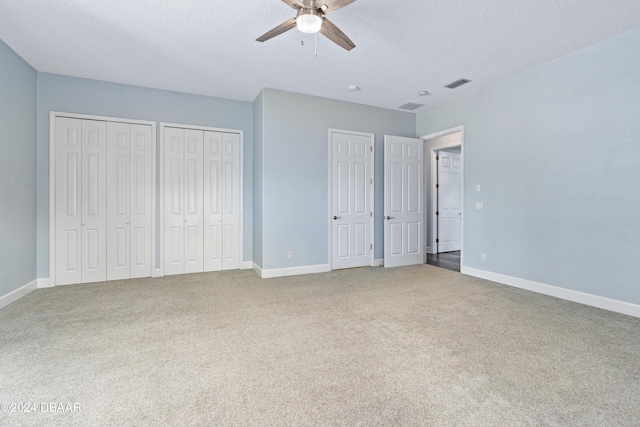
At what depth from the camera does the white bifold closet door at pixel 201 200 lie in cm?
495

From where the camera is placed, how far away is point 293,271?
16.4 feet

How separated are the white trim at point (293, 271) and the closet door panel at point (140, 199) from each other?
176 centimetres

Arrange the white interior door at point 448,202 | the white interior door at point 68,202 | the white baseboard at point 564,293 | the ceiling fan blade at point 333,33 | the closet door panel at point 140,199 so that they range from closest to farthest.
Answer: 1. the ceiling fan blade at point 333,33
2. the white baseboard at point 564,293
3. the white interior door at point 68,202
4. the closet door panel at point 140,199
5. the white interior door at point 448,202

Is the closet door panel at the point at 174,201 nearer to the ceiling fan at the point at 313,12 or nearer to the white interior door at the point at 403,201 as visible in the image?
the ceiling fan at the point at 313,12

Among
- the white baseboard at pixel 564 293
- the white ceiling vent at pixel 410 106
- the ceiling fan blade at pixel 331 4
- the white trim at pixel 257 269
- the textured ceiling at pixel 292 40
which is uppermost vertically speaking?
the white ceiling vent at pixel 410 106

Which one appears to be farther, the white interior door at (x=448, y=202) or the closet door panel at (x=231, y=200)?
the white interior door at (x=448, y=202)

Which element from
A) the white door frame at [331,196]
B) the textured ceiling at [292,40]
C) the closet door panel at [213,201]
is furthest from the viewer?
the white door frame at [331,196]

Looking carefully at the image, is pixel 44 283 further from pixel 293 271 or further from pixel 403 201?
pixel 403 201

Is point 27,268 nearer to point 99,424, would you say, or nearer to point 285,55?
point 99,424

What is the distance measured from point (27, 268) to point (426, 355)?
4.89 metres

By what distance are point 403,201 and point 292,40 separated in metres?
3.46

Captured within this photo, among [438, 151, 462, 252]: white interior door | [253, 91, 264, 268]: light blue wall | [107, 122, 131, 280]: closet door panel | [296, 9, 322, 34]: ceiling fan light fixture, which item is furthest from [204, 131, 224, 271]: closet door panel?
[438, 151, 462, 252]: white interior door

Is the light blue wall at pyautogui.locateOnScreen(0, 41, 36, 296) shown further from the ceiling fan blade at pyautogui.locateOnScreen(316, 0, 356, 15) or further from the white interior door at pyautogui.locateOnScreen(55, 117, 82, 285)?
the ceiling fan blade at pyautogui.locateOnScreen(316, 0, 356, 15)

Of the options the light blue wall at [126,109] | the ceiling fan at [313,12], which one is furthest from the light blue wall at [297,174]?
the ceiling fan at [313,12]
